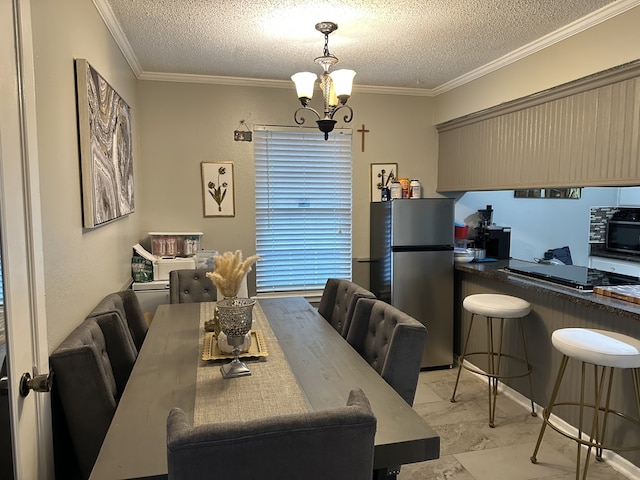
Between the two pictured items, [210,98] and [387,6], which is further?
[210,98]

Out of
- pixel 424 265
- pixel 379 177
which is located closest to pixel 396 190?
pixel 379 177

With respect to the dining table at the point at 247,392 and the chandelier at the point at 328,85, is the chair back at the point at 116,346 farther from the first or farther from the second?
the chandelier at the point at 328,85

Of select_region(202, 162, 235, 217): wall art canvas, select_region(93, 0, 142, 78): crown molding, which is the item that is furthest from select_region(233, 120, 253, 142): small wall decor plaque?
select_region(93, 0, 142, 78): crown molding

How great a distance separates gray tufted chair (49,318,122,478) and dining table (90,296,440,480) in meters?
0.10

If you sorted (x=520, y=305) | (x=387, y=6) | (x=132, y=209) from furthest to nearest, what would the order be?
(x=132, y=209) → (x=520, y=305) → (x=387, y=6)

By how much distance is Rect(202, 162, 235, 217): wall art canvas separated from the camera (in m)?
3.95

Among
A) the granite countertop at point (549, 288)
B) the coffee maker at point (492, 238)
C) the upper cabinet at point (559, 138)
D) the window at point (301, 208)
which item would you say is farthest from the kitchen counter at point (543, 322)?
the window at point (301, 208)

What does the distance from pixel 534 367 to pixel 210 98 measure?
3306 millimetres

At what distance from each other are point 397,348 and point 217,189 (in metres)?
2.67

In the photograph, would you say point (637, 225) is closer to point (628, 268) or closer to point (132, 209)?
point (628, 268)

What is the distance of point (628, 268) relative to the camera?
388cm

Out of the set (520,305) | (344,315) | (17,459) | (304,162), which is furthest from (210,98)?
(17,459)

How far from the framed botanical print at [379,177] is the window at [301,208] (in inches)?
9.1

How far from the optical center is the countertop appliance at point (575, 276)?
8.98 ft
